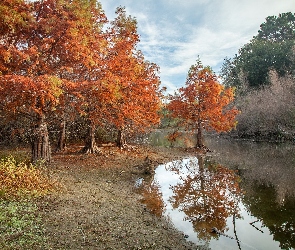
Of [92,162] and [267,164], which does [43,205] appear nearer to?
[92,162]

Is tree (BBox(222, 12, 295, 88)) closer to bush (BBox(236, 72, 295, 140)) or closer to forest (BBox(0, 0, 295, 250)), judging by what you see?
bush (BBox(236, 72, 295, 140))

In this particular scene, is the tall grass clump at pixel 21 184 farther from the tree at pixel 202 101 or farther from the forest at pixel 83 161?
the tree at pixel 202 101

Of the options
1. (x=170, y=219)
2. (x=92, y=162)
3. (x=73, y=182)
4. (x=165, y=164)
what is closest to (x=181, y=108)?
(x=165, y=164)

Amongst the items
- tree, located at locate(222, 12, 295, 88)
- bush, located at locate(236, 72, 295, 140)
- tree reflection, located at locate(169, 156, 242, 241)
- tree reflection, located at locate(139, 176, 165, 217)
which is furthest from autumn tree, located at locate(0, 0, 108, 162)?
tree, located at locate(222, 12, 295, 88)

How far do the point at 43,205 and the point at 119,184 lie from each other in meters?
5.53

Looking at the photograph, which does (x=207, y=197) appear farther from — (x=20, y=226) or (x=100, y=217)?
(x=20, y=226)

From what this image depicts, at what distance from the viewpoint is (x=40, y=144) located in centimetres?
1636

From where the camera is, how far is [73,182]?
14.0m

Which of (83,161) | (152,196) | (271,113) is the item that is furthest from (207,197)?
(271,113)

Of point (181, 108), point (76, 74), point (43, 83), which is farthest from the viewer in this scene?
point (181, 108)

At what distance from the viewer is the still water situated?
9.35 metres

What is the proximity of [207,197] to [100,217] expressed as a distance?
6281 millimetres

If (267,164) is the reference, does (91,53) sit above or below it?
above

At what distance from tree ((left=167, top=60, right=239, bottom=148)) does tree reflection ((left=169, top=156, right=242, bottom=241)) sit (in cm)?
1118
